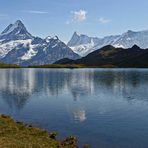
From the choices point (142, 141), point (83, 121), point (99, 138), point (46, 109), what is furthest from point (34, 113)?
point (142, 141)

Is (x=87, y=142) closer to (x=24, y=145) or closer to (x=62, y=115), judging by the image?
(x=24, y=145)

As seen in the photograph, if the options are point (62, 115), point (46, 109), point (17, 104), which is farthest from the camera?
point (17, 104)

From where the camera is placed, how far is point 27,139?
1638 inches

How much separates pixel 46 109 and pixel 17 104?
13.7m

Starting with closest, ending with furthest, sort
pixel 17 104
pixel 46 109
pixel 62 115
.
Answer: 1. pixel 62 115
2. pixel 46 109
3. pixel 17 104

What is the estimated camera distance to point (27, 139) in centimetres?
4159

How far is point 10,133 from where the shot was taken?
148 feet

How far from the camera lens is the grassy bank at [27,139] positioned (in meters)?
37.8

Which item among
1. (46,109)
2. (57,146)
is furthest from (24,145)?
(46,109)

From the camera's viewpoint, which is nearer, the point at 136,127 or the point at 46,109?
the point at 136,127

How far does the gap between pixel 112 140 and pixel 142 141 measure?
447cm

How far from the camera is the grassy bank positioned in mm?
37844

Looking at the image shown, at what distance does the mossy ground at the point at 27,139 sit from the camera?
37844 millimetres

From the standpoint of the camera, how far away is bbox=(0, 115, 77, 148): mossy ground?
1490 inches
